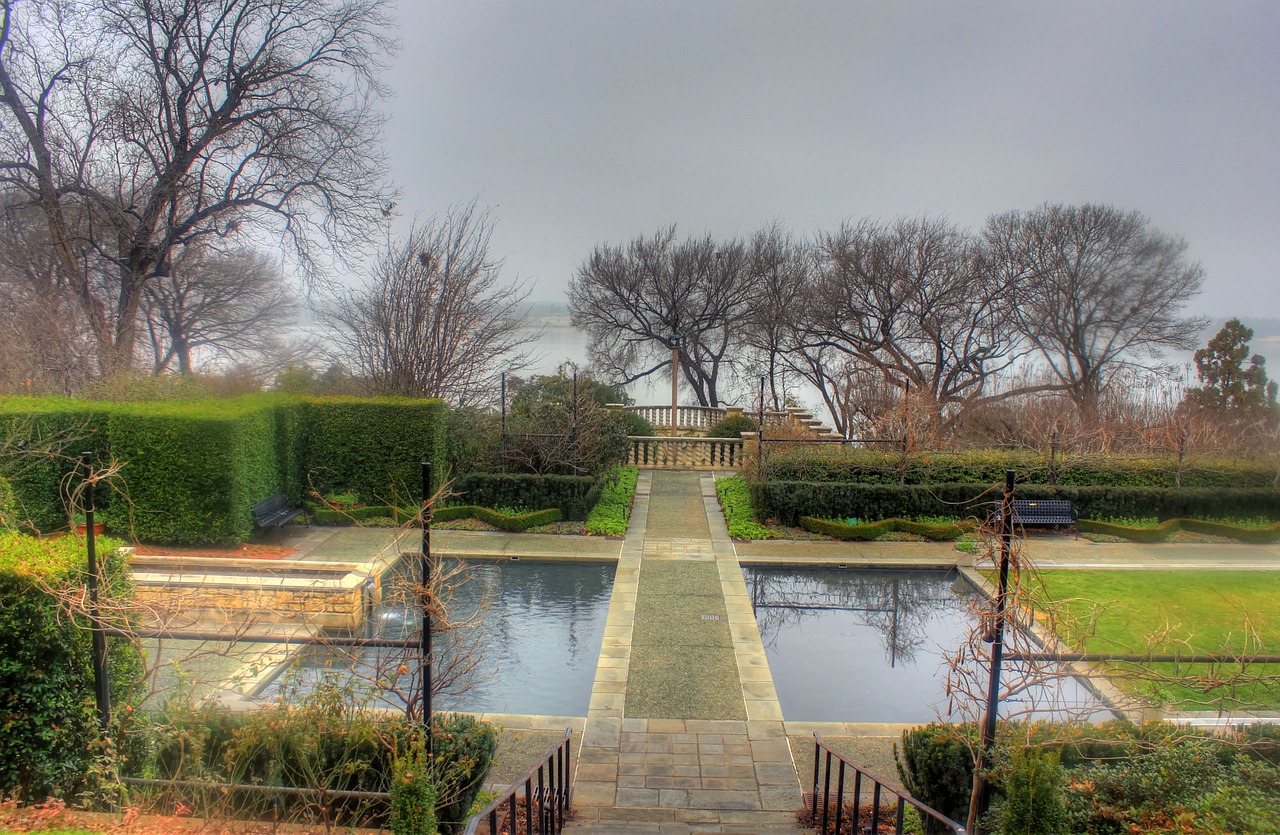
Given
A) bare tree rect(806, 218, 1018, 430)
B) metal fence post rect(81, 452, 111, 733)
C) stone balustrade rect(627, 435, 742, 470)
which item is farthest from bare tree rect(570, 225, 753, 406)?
metal fence post rect(81, 452, 111, 733)

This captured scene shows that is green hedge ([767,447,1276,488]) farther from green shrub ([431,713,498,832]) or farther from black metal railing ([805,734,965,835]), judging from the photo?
green shrub ([431,713,498,832])

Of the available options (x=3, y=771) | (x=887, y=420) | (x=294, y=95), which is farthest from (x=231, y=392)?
(x=887, y=420)

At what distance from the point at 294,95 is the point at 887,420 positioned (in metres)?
16.1

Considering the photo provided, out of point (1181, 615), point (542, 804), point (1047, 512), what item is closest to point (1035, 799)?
point (542, 804)

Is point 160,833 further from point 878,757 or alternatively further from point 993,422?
point 993,422

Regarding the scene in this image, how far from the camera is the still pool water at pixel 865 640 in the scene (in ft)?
23.2

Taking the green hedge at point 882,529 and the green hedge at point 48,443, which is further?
the green hedge at point 882,529

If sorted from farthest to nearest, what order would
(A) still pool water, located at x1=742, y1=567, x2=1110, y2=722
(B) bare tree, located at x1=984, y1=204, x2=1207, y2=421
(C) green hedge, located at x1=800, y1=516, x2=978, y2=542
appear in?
(B) bare tree, located at x1=984, y1=204, x2=1207, y2=421 → (C) green hedge, located at x1=800, y1=516, x2=978, y2=542 → (A) still pool water, located at x1=742, y1=567, x2=1110, y2=722

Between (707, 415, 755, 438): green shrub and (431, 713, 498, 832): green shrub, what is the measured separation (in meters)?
15.3

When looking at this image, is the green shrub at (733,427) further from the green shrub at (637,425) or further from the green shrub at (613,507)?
the green shrub at (613,507)

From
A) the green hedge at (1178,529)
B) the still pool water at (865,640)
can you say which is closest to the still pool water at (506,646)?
the still pool water at (865,640)

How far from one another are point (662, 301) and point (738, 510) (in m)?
17.4

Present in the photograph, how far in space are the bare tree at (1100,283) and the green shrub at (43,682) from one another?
26.3 m

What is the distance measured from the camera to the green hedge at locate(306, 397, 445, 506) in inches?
547
